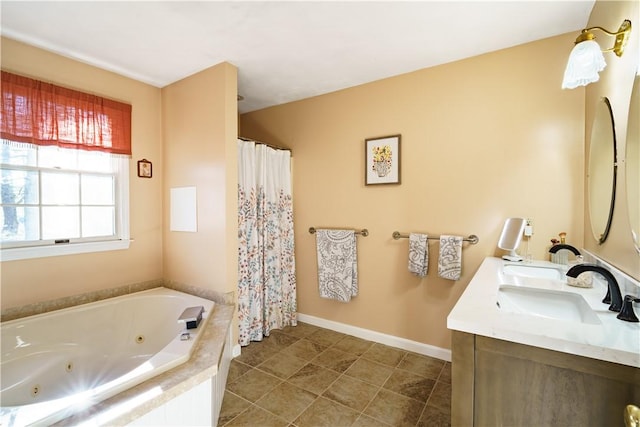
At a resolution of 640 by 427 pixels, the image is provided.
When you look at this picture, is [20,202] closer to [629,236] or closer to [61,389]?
[61,389]

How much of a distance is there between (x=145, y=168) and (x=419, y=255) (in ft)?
8.28

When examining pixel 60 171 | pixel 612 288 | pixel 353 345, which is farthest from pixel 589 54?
pixel 60 171

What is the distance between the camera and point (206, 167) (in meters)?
2.34

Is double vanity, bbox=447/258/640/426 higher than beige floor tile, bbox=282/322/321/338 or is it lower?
higher

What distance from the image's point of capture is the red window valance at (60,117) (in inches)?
72.6

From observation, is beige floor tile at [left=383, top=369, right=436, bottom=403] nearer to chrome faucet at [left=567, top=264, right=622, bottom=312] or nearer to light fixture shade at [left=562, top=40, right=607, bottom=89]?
chrome faucet at [left=567, top=264, right=622, bottom=312]

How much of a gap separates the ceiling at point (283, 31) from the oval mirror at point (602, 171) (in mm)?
706

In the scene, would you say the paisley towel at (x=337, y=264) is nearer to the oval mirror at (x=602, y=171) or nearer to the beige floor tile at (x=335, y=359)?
the beige floor tile at (x=335, y=359)

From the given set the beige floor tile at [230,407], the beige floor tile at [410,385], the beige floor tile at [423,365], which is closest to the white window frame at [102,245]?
the beige floor tile at [230,407]

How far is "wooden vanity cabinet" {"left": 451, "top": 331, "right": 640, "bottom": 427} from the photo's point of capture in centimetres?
79

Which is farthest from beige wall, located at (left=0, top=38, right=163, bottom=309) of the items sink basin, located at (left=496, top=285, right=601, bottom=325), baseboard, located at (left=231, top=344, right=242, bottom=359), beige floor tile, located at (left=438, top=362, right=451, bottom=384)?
sink basin, located at (left=496, top=285, right=601, bottom=325)

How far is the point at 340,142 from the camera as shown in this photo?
2.77 metres

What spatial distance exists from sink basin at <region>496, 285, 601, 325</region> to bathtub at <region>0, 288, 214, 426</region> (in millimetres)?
1589

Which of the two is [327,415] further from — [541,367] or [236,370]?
[541,367]
